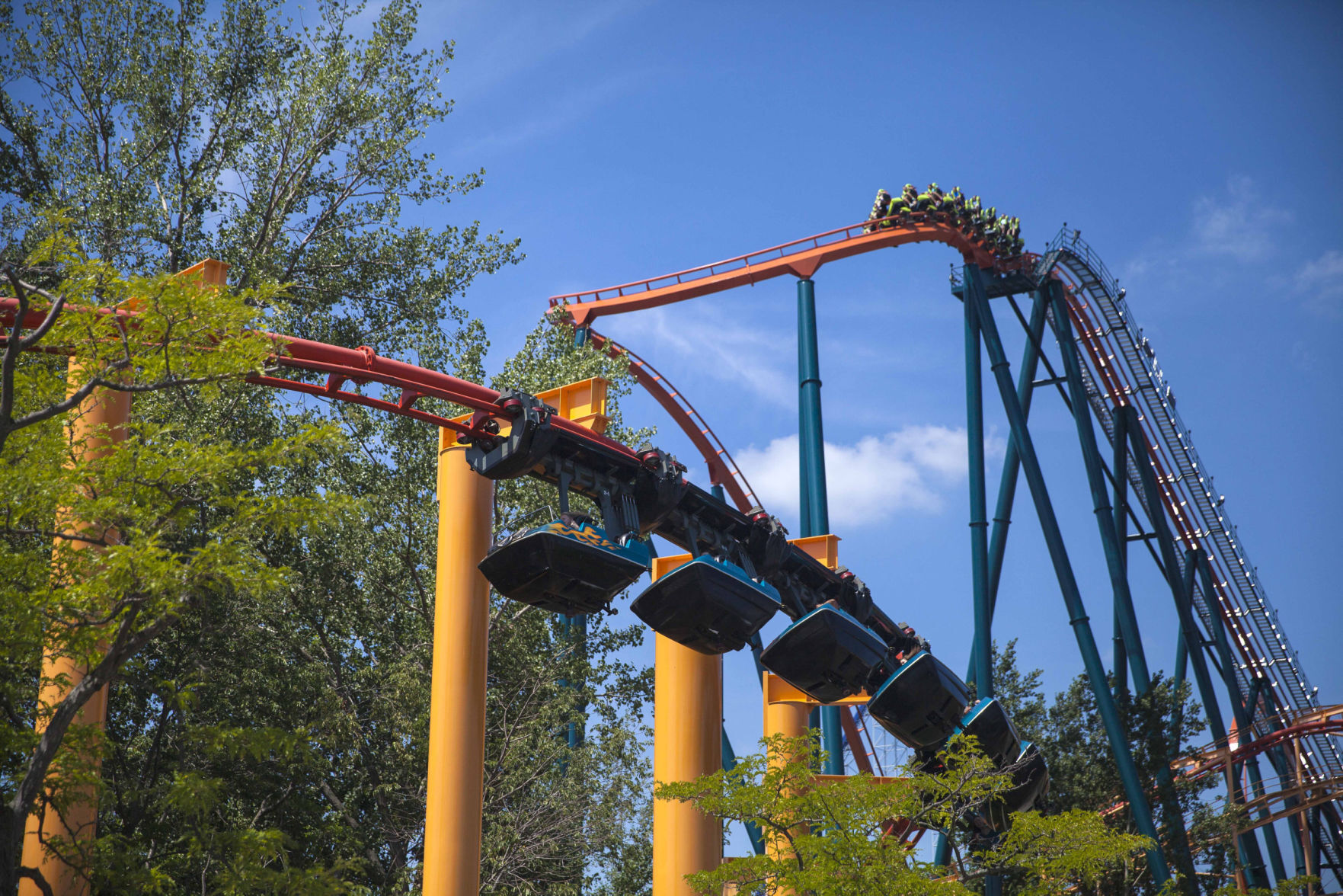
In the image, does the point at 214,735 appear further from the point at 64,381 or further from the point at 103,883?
the point at 64,381

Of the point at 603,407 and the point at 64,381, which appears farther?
the point at 603,407

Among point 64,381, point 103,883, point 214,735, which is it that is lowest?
point 103,883

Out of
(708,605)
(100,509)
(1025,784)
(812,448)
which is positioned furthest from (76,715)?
(812,448)

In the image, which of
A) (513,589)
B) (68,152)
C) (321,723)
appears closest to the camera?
(513,589)

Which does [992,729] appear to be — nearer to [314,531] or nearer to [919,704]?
[919,704]

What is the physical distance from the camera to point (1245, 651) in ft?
64.3

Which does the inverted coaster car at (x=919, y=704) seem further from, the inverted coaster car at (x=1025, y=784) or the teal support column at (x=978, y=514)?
the teal support column at (x=978, y=514)

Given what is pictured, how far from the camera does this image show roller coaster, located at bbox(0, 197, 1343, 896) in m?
7.29

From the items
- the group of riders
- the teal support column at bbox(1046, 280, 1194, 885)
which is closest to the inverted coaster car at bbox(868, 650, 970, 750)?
the teal support column at bbox(1046, 280, 1194, 885)

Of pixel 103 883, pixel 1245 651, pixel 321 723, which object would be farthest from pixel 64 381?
pixel 1245 651

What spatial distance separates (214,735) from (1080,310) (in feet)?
51.6

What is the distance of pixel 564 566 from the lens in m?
6.91

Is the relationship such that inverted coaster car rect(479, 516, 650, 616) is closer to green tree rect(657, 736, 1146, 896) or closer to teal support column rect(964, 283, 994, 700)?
green tree rect(657, 736, 1146, 896)

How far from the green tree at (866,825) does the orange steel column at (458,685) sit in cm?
129
